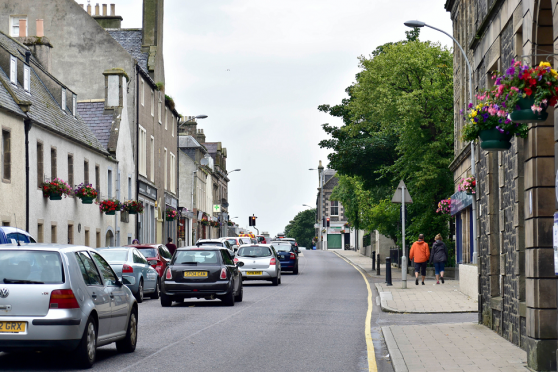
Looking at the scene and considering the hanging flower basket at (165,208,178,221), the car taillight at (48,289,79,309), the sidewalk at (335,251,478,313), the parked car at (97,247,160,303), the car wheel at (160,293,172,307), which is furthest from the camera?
the hanging flower basket at (165,208,178,221)

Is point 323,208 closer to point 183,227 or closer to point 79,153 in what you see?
point 183,227

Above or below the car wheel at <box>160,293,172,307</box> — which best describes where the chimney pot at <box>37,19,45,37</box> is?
above

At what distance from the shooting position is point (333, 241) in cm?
12281

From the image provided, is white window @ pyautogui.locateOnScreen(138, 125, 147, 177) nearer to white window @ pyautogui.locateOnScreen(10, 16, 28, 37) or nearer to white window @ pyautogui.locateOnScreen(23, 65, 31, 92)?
white window @ pyautogui.locateOnScreen(10, 16, 28, 37)

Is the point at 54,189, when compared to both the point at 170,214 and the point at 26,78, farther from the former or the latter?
the point at 170,214

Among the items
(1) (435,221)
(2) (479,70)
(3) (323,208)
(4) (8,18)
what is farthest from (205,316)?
(3) (323,208)

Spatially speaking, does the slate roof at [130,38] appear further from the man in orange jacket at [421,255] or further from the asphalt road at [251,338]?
the asphalt road at [251,338]

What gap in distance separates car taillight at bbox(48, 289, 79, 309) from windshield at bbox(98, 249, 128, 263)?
1221cm

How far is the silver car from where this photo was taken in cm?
976

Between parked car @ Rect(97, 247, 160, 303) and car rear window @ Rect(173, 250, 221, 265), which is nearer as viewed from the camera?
car rear window @ Rect(173, 250, 221, 265)

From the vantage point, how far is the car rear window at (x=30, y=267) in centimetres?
998

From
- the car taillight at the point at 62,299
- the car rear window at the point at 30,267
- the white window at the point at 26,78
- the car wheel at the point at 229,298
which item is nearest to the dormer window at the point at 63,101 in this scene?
the white window at the point at 26,78

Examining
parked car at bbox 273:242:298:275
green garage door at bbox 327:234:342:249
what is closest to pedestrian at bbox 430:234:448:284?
parked car at bbox 273:242:298:275

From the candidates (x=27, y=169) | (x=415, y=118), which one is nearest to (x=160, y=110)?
(x=415, y=118)
